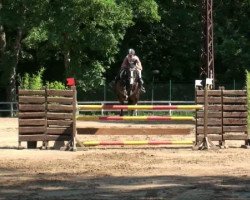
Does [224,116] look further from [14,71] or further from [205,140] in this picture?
[14,71]

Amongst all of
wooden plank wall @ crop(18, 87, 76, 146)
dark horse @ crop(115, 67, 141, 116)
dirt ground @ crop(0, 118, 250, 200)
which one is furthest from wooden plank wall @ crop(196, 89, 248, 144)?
wooden plank wall @ crop(18, 87, 76, 146)

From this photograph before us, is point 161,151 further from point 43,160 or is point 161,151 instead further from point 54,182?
point 54,182

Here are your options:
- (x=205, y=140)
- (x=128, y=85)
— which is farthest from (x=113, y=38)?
(x=205, y=140)

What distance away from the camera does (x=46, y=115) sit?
17234mm

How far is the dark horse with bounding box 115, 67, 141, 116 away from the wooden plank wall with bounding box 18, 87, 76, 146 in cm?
263

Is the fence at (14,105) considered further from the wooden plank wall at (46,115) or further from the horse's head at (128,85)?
the wooden plank wall at (46,115)

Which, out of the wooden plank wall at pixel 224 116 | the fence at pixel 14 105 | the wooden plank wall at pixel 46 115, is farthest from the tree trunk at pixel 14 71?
the wooden plank wall at pixel 224 116

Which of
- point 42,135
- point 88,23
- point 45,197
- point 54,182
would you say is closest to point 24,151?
point 42,135

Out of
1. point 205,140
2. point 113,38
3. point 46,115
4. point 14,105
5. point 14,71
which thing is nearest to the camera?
point 46,115

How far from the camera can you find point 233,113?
18047 mm

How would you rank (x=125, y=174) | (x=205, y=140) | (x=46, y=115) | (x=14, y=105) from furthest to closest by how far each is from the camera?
(x=14, y=105)
(x=205, y=140)
(x=46, y=115)
(x=125, y=174)

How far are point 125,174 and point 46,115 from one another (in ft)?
18.7

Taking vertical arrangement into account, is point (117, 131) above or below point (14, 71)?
below

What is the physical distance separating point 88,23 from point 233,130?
25.3 m
